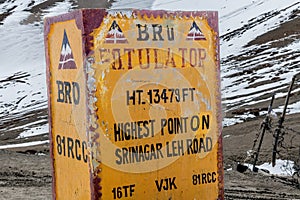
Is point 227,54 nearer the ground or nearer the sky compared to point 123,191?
nearer the ground

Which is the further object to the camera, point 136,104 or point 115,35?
point 136,104

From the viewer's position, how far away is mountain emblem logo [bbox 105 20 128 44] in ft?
13.8

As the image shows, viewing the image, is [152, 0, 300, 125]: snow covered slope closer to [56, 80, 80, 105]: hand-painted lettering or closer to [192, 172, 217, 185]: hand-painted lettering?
[192, 172, 217, 185]: hand-painted lettering

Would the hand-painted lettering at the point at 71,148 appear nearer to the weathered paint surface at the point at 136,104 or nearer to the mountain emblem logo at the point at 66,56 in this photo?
the weathered paint surface at the point at 136,104

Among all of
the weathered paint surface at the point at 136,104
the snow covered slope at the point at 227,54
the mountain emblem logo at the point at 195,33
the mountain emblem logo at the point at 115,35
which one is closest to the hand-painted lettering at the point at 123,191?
the weathered paint surface at the point at 136,104

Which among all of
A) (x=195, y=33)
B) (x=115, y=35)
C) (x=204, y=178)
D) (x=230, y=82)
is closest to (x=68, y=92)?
(x=115, y=35)

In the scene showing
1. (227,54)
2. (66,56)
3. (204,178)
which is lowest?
(227,54)

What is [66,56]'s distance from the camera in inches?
173

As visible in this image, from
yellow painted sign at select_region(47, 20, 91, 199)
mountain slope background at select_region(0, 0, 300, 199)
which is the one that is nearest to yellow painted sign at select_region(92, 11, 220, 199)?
yellow painted sign at select_region(47, 20, 91, 199)

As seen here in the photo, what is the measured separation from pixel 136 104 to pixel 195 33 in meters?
0.64

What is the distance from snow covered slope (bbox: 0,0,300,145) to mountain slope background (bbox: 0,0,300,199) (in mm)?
44

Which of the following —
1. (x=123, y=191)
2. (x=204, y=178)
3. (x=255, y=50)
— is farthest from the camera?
(x=255, y=50)

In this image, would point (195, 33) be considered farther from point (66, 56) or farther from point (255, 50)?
point (255, 50)

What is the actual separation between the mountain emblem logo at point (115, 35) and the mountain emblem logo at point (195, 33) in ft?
1.63
